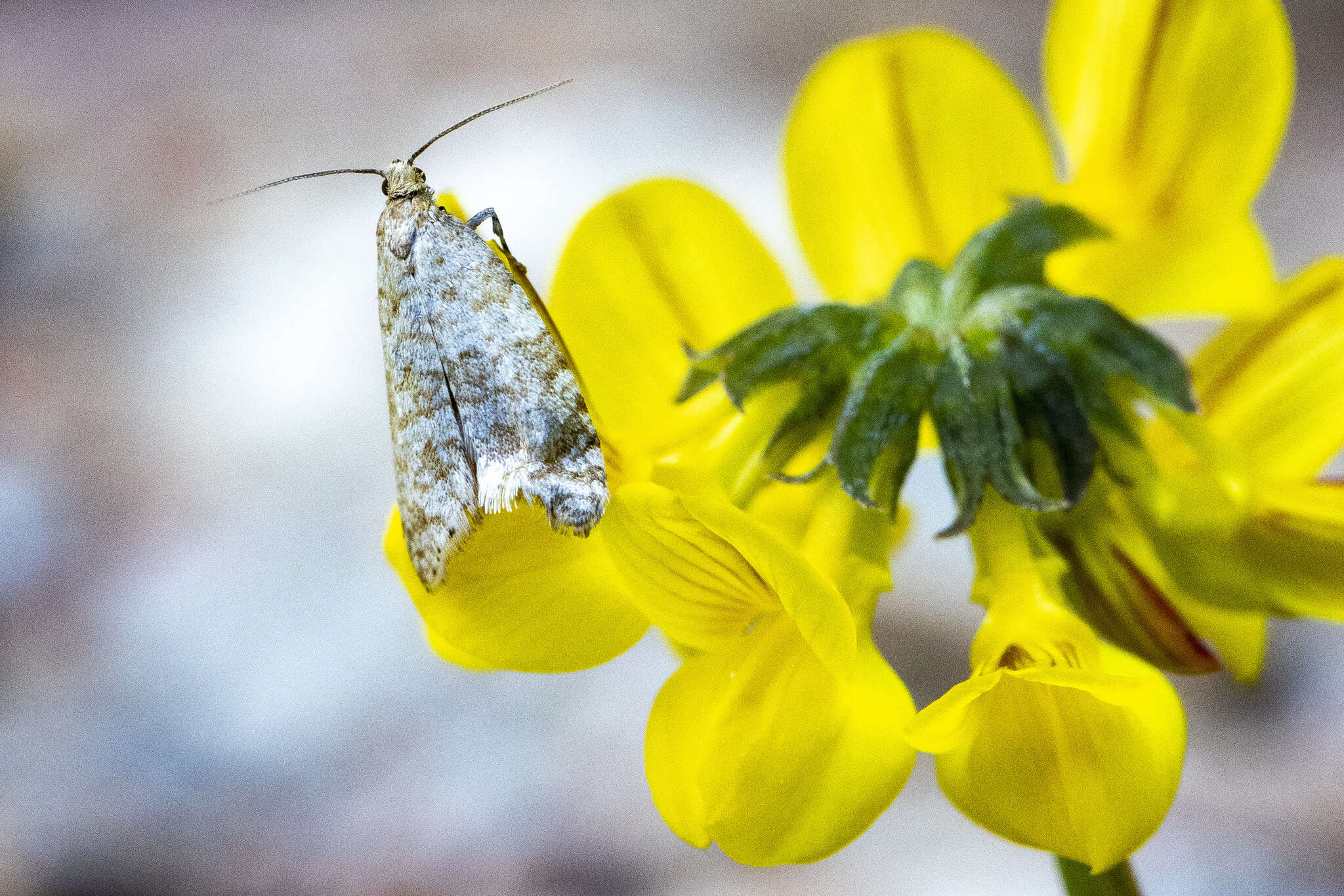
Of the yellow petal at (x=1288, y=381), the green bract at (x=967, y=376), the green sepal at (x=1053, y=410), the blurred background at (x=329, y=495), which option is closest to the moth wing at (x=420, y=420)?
the green bract at (x=967, y=376)

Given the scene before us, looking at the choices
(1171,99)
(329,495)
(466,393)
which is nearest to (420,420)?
(466,393)

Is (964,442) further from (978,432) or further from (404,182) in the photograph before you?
(404,182)

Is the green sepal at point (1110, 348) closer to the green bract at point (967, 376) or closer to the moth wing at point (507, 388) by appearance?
the green bract at point (967, 376)

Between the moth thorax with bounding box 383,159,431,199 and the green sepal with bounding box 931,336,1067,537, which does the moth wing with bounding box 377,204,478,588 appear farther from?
the green sepal with bounding box 931,336,1067,537

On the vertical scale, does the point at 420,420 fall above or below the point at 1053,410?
above

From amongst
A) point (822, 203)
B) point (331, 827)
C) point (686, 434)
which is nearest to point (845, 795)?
point (686, 434)
